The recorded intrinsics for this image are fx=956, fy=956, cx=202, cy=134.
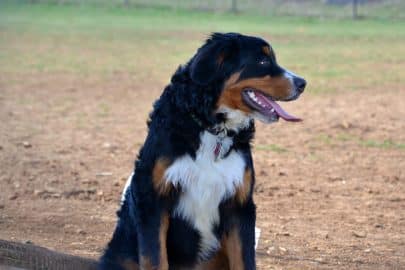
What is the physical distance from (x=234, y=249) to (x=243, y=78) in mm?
1078

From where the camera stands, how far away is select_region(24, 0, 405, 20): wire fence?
4041cm

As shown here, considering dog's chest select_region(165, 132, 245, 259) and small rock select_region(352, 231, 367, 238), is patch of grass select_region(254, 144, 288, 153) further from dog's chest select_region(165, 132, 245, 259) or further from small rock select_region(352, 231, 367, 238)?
dog's chest select_region(165, 132, 245, 259)

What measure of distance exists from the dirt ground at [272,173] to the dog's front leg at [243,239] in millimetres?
1272

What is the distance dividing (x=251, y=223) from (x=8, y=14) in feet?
103

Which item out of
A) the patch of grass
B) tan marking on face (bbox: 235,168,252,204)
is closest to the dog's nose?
tan marking on face (bbox: 235,168,252,204)

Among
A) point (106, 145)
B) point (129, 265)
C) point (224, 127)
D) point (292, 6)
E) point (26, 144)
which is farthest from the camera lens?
point (292, 6)

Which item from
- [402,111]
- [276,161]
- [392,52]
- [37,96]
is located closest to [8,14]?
[392,52]

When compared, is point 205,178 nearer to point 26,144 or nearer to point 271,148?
point 271,148

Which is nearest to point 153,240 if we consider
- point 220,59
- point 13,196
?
point 220,59

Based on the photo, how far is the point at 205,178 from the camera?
18.9ft

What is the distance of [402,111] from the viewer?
15172mm

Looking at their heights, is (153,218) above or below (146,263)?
above

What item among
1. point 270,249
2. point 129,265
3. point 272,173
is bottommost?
point 272,173

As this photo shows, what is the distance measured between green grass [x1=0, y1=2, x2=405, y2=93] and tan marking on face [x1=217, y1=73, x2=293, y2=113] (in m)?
12.0
